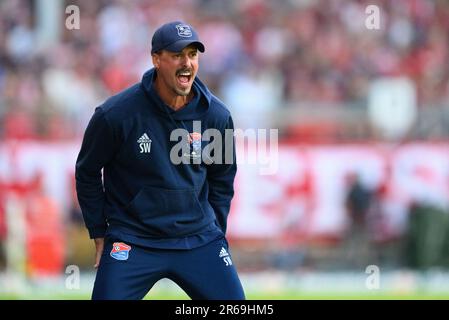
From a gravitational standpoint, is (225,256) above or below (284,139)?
below

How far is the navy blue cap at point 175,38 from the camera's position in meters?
7.40

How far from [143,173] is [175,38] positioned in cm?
92

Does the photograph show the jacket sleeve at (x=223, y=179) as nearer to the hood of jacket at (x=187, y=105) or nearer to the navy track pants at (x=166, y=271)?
the hood of jacket at (x=187, y=105)

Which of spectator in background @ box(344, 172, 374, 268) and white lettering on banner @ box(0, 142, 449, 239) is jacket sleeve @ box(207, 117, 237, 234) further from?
spectator in background @ box(344, 172, 374, 268)

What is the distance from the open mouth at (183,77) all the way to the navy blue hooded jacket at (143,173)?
8.3 inches

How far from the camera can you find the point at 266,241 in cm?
1546

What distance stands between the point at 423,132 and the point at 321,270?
2379 millimetres

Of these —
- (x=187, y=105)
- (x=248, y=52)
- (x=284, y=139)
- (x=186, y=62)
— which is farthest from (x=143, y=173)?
(x=248, y=52)

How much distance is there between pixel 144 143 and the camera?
24.8 ft

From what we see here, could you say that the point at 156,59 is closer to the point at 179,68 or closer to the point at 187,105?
the point at 179,68

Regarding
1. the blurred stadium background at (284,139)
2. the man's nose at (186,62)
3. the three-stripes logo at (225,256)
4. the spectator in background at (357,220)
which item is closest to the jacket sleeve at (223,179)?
the three-stripes logo at (225,256)

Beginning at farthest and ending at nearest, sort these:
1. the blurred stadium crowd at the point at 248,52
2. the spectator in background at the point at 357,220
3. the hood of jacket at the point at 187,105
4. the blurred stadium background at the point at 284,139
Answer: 1. the blurred stadium crowd at the point at 248,52
2. the spectator in background at the point at 357,220
3. the blurred stadium background at the point at 284,139
4. the hood of jacket at the point at 187,105

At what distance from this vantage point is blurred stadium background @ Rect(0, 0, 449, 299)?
15.0 metres
